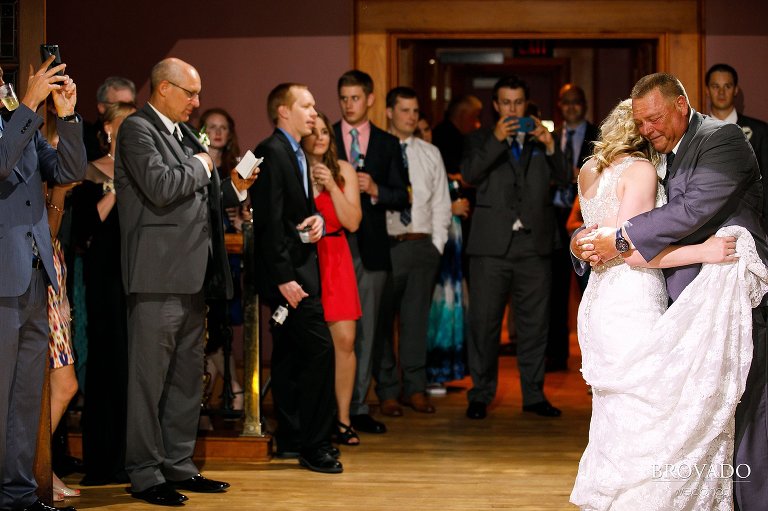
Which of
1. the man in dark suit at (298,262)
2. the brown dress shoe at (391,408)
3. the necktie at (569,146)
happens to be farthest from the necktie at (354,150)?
the necktie at (569,146)

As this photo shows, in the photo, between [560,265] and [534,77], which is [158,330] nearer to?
[560,265]

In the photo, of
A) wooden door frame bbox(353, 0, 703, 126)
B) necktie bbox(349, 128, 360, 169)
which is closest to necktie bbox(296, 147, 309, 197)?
necktie bbox(349, 128, 360, 169)

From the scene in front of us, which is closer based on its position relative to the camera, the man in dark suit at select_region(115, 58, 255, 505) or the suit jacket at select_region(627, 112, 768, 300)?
the suit jacket at select_region(627, 112, 768, 300)

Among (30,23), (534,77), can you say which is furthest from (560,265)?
(534,77)

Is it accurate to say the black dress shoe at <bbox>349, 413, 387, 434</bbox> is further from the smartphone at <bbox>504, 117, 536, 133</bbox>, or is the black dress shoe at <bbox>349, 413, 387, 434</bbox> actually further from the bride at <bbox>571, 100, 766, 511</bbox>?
the bride at <bbox>571, 100, 766, 511</bbox>

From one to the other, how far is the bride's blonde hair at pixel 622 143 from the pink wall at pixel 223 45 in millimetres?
3461

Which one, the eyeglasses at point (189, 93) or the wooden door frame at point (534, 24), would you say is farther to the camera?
the wooden door frame at point (534, 24)

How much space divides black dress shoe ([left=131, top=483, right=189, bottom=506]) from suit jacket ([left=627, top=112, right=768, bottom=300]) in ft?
6.97

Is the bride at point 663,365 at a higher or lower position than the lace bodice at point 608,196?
lower

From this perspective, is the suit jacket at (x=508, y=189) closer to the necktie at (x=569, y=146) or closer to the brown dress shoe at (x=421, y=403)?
the brown dress shoe at (x=421, y=403)

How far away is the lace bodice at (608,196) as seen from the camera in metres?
4.05

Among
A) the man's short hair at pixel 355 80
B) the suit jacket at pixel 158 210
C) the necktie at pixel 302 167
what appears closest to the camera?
the suit jacket at pixel 158 210

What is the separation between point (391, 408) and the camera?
6.43m

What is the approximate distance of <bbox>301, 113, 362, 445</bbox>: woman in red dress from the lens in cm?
547
